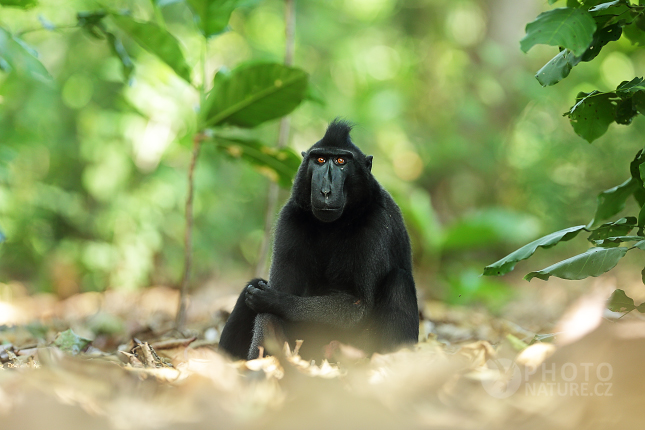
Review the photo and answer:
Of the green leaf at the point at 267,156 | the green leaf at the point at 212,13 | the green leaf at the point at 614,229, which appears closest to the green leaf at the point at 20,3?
the green leaf at the point at 212,13

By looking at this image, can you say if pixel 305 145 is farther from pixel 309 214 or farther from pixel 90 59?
pixel 309 214

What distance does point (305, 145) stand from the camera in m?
11.8

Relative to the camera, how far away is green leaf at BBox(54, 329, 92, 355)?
356 centimetres

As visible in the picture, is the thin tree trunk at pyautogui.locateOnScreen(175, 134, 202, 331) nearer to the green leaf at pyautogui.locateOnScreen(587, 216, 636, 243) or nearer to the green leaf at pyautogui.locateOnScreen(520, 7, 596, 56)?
the green leaf at pyautogui.locateOnScreen(520, 7, 596, 56)

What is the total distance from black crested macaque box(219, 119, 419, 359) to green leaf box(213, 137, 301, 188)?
1.03 meters

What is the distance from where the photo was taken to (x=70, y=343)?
11.9 feet

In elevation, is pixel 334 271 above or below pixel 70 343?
above

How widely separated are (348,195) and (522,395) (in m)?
2.05

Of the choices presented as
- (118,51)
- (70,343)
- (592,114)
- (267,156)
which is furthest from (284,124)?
(592,114)

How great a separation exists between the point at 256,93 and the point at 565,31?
9.07 feet

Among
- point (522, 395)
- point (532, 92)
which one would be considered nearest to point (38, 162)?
point (532, 92)

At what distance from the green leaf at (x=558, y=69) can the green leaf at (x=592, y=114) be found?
1.14 ft

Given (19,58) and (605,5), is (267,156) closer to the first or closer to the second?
(19,58)

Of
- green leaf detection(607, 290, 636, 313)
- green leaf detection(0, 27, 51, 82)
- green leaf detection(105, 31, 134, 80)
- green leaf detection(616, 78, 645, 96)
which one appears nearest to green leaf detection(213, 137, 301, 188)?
green leaf detection(105, 31, 134, 80)
